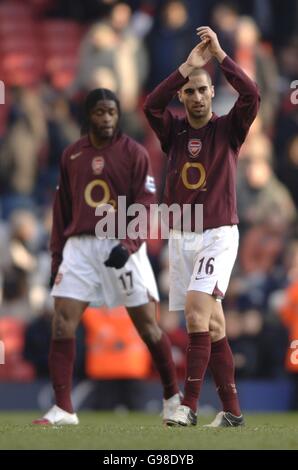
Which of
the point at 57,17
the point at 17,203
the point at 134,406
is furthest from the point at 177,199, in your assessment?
the point at 57,17

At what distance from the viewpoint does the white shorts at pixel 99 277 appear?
9.84m

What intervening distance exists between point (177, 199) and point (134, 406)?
534 cm

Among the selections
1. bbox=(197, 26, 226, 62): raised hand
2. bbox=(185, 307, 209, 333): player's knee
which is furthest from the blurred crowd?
bbox=(197, 26, 226, 62): raised hand

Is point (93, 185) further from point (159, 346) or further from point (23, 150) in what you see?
point (23, 150)

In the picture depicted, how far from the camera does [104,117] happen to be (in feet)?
32.6

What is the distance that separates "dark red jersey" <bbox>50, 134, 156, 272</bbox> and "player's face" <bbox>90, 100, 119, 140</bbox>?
0.13m

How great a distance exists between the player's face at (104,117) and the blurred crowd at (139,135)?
169 inches

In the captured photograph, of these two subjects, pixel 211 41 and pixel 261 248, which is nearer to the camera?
pixel 211 41

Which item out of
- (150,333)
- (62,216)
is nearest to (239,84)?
(62,216)

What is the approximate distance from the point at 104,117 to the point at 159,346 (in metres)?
1.61

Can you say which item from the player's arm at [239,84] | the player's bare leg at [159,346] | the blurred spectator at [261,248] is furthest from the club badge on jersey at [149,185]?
the blurred spectator at [261,248]

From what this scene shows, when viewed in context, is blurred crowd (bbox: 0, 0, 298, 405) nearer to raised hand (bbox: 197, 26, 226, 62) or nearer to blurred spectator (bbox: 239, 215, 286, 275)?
blurred spectator (bbox: 239, 215, 286, 275)

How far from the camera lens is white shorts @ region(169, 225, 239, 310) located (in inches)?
343
